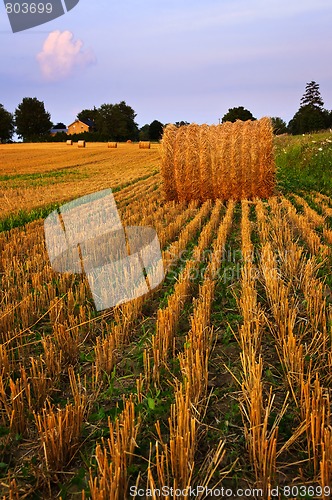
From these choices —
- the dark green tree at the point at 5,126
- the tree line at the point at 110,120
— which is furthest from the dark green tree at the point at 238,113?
the dark green tree at the point at 5,126

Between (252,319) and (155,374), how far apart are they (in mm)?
1004

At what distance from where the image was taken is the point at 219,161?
1156 cm

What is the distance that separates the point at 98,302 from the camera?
4.57 m

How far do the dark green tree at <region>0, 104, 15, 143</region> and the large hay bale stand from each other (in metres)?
76.3

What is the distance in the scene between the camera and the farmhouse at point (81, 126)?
98.5 meters

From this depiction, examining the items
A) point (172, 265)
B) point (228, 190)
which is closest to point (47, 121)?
point (228, 190)

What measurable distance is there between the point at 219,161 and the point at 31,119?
3156 inches

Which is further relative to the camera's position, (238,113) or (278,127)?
(238,113)

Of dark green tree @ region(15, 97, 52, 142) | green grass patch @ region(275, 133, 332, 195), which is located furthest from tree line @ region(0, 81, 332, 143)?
green grass patch @ region(275, 133, 332, 195)

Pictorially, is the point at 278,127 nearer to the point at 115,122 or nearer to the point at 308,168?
the point at 115,122

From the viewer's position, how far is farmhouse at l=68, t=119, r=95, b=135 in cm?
9850

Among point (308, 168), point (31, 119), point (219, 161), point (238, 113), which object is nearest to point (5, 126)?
point (31, 119)

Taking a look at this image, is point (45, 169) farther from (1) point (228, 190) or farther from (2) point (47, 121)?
(2) point (47, 121)

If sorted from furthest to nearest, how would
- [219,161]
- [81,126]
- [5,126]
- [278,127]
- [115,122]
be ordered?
[81,126] → [115,122] → [5,126] → [278,127] → [219,161]
